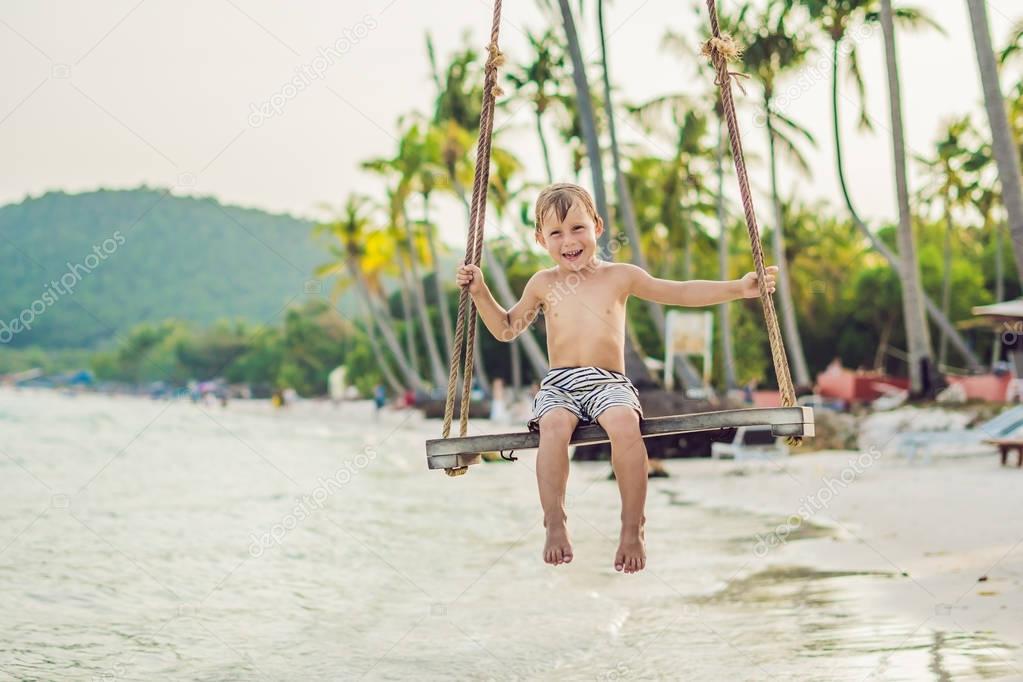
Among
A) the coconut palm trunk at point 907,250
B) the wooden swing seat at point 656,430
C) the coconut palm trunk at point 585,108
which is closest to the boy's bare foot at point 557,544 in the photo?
the wooden swing seat at point 656,430

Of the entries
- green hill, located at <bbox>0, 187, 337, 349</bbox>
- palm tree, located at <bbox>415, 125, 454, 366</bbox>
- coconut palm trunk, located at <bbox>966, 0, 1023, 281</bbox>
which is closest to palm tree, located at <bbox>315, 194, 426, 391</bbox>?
palm tree, located at <bbox>415, 125, 454, 366</bbox>

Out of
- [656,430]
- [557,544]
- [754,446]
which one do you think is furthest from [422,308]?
[557,544]

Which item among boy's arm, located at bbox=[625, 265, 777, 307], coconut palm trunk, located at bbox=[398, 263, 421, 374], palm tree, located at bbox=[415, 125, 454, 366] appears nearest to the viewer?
boy's arm, located at bbox=[625, 265, 777, 307]

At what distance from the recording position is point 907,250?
80.1ft

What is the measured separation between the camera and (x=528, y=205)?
132ft

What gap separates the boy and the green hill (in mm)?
151830

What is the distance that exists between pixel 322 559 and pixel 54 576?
9.99 feet

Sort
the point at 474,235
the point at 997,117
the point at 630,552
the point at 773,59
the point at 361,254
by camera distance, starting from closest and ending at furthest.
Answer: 1. the point at 630,552
2. the point at 474,235
3. the point at 997,117
4. the point at 773,59
5. the point at 361,254

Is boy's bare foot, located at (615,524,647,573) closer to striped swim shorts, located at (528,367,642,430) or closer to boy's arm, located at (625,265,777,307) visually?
striped swim shorts, located at (528,367,642,430)

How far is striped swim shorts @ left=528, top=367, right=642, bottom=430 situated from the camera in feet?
15.7

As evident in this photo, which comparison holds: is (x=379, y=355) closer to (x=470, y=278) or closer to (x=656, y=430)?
(x=470, y=278)

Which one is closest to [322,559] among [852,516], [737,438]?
[852,516]

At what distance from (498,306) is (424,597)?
6.96 metres

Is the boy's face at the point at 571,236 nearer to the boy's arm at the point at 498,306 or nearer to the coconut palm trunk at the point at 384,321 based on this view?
the boy's arm at the point at 498,306
